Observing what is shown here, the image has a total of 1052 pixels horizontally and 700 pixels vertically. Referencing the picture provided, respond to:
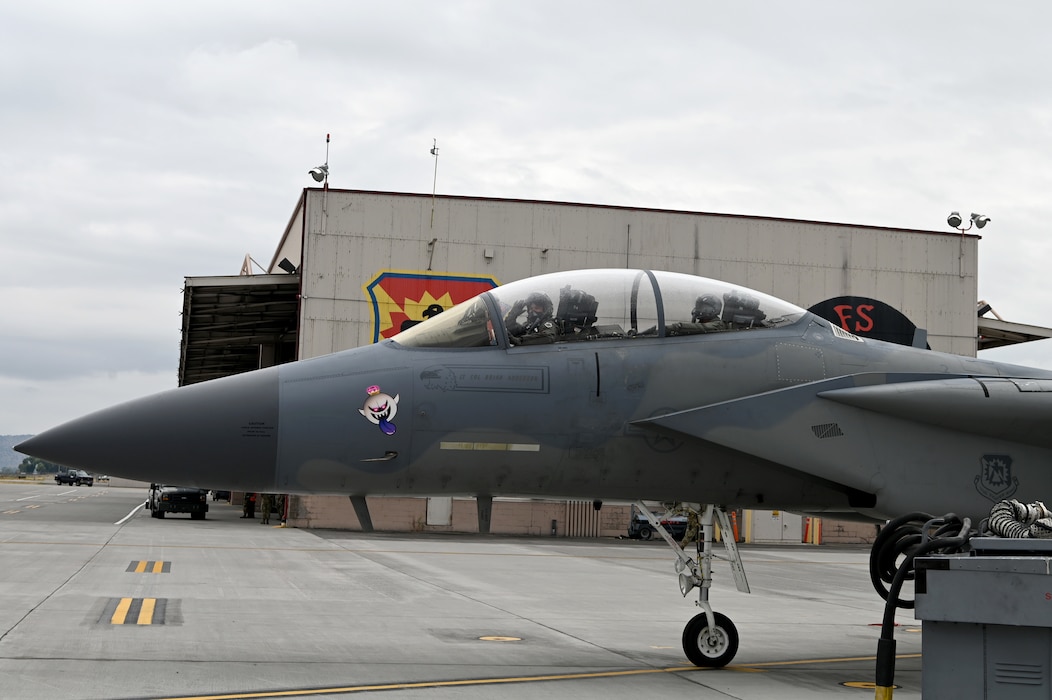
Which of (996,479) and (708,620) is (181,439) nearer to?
(708,620)

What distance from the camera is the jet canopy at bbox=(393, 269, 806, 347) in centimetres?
757

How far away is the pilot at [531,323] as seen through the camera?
7559 millimetres

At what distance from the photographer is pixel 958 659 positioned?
16.8ft

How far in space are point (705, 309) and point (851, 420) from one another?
1373 mm

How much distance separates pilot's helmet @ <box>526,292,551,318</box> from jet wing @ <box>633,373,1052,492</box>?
3.49 ft

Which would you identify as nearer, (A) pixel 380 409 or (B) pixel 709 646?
(A) pixel 380 409

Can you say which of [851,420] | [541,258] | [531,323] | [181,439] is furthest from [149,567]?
[541,258]

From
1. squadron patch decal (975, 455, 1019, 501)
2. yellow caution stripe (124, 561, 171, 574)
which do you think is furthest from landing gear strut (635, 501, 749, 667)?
yellow caution stripe (124, 561, 171, 574)

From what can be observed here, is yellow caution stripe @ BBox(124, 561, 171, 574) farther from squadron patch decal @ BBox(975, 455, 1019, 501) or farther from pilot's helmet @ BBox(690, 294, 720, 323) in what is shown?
squadron patch decal @ BBox(975, 455, 1019, 501)

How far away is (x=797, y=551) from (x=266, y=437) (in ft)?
91.2

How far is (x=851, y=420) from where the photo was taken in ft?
25.3

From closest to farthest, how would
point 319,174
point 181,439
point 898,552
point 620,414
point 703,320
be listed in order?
1. point 898,552
2. point 181,439
3. point 620,414
4. point 703,320
5. point 319,174

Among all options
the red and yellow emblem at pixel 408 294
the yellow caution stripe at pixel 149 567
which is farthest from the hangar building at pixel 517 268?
the yellow caution stripe at pixel 149 567

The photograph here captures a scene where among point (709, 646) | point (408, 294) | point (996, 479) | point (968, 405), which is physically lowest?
point (709, 646)
